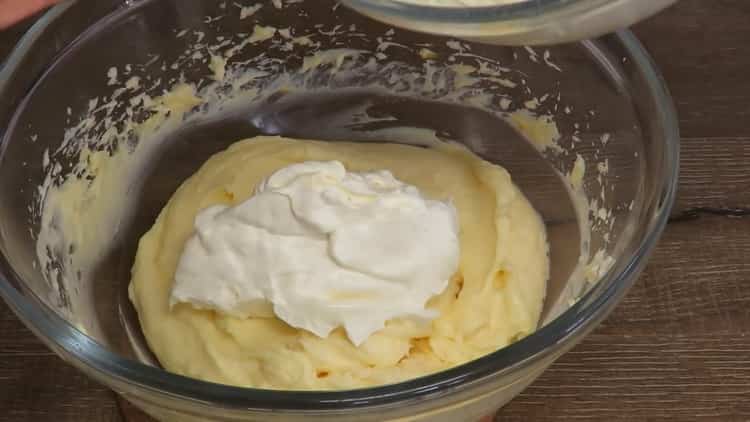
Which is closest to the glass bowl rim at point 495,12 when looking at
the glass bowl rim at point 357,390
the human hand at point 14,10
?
the glass bowl rim at point 357,390

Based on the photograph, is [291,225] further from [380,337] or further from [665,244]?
[665,244]

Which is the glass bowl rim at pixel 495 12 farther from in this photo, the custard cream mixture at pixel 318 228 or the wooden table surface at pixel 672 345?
the wooden table surface at pixel 672 345

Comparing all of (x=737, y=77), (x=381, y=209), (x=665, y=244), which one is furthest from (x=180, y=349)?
(x=737, y=77)

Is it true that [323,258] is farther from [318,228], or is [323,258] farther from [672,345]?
[672,345]

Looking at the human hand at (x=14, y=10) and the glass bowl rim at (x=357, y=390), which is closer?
the glass bowl rim at (x=357, y=390)

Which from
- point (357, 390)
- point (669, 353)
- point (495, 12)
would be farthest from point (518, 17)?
point (669, 353)

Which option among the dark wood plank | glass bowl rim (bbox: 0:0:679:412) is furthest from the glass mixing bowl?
the dark wood plank
